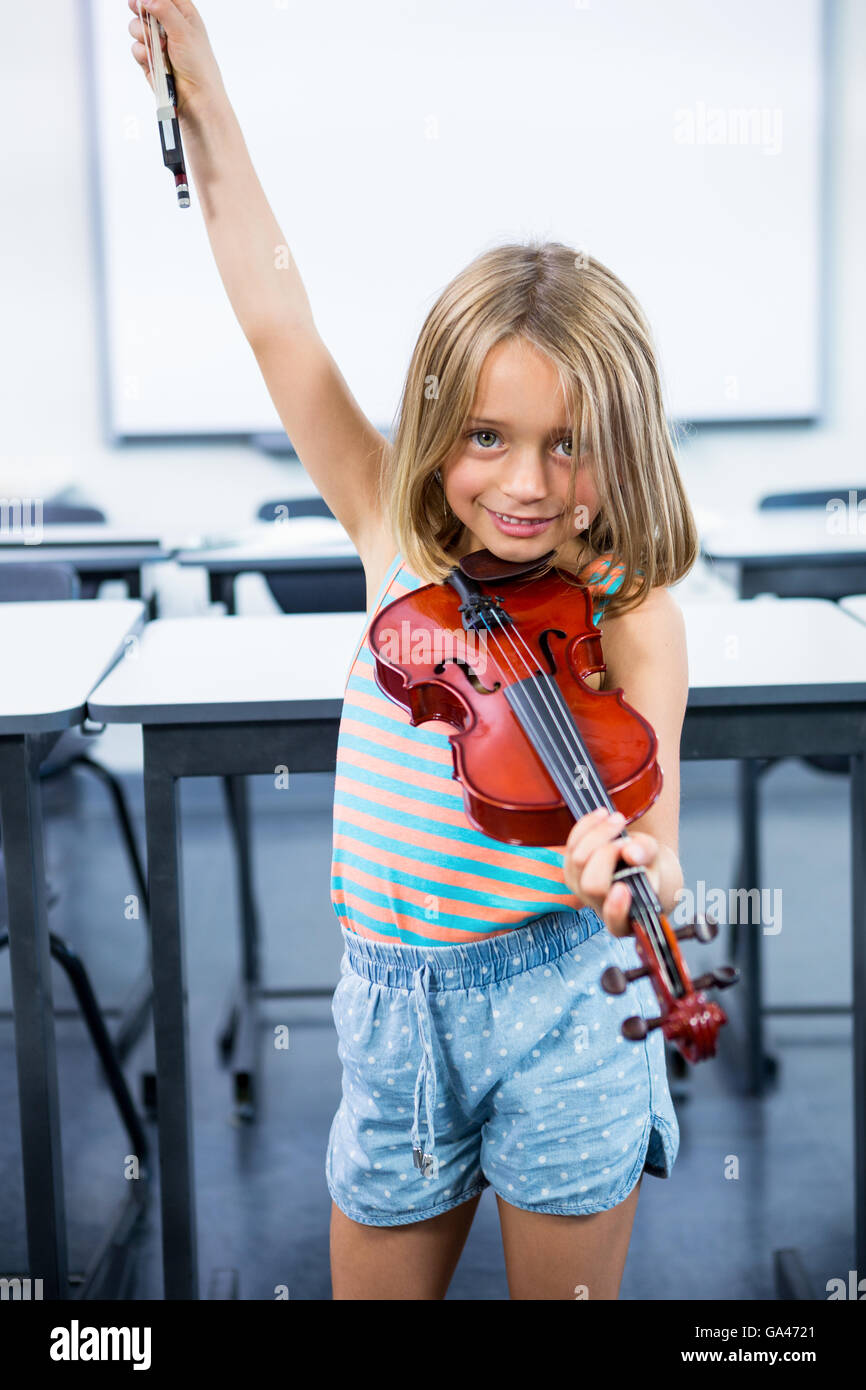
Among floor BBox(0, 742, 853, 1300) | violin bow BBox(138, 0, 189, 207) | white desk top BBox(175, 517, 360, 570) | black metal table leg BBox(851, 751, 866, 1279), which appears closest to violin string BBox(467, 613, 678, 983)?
violin bow BBox(138, 0, 189, 207)

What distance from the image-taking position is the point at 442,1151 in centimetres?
94

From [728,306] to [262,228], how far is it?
3316mm

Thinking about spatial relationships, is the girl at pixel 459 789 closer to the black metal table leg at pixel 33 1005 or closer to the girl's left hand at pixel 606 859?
the girl's left hand at pixel 606 859

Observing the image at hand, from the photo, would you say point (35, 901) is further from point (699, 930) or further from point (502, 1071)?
point (699, 930)

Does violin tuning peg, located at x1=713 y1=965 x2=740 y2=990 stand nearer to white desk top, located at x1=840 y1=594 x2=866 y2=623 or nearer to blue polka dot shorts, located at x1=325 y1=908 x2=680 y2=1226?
blue polka dot shorts, located at x1=325 y1=908 x2=680 y2=1226

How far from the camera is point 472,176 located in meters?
3.94

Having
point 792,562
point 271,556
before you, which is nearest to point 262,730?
point 271,556

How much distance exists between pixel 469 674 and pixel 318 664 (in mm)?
639

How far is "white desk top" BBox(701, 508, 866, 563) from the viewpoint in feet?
7.13

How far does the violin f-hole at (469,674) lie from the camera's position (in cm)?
78

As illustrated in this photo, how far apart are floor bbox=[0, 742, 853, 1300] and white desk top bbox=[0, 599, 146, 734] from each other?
26.5 inches

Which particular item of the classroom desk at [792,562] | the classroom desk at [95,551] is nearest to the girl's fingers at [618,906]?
the classroom desk at [792,562]

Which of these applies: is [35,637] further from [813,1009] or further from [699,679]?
[813,1009]

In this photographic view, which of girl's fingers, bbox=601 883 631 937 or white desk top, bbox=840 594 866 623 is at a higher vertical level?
white desk top, bbox=840 594 866 623
